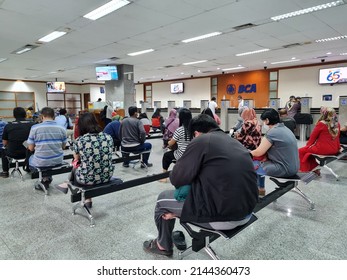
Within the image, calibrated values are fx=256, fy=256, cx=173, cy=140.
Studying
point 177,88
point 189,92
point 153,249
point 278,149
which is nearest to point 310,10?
point 278,149

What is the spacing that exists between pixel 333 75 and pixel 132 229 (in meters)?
12.1

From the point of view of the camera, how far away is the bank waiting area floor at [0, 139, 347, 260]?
210cm

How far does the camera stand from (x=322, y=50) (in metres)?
8.71

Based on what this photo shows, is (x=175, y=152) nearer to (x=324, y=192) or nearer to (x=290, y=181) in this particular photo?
(x=290, y=181)

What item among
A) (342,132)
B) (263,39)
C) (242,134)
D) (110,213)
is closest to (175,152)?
(242,134)

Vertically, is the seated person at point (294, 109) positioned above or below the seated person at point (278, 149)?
above

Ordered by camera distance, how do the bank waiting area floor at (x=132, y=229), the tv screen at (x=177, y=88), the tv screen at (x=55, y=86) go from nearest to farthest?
1. the bank waiting area floor at (x=132, y=229)
2. the tv screen at (x=55, y=86)
3. the tv screen at (x=177, y=88)

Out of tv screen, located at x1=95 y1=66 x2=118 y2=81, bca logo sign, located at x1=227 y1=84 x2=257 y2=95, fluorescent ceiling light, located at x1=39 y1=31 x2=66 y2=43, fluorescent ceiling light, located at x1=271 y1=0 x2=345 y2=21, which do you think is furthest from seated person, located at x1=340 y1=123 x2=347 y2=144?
bca logo sign, located at x1=227 y1=84 x2=257 y2=95

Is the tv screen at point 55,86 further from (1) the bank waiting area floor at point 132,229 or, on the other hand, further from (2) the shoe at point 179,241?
(2) the shoe at point 179,241

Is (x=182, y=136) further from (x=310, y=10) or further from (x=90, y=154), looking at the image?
(x=310, y=10)

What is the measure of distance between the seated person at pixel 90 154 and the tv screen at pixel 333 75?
11.8 metres

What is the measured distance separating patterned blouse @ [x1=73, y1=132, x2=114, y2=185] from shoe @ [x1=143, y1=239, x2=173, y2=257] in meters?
0.91

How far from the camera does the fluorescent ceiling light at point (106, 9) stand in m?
4.25

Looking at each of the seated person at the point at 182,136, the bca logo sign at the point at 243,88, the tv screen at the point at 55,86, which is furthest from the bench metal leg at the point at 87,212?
the tv screen at the point at 55,86
